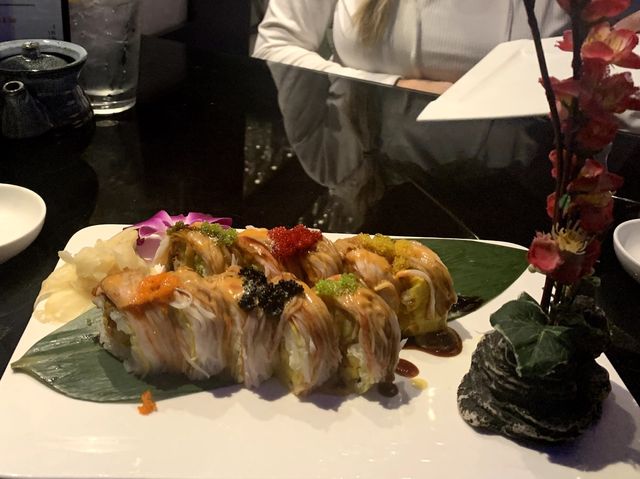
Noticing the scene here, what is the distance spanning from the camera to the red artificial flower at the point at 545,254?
1.06m

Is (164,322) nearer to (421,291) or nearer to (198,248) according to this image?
(198,248)

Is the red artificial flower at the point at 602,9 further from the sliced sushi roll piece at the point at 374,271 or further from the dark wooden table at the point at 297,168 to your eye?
the dark wooden table at the point at 297,168

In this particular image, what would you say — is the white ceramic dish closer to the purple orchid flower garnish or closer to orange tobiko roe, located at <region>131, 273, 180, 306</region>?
orange tobiko roe, located at <region>131, 273, 180, 306</region>

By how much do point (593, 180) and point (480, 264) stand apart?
0.69 m

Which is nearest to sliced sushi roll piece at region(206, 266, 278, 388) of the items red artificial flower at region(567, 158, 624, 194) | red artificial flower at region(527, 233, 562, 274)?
red artificial flower at region(527, 233, 562, 274)

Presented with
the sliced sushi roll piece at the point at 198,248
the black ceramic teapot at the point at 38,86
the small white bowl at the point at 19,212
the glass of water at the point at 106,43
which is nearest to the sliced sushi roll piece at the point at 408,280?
the sliced sushi roll piece at the point at 198,248

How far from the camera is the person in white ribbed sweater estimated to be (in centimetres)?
312

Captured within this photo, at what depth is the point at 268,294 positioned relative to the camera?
1.27 meters

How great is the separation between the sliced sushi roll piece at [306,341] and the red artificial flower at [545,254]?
1.28 feet

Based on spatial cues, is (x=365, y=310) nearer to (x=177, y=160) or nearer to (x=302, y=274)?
(x=302, y=274)

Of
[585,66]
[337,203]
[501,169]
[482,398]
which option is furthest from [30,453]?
[501,169]

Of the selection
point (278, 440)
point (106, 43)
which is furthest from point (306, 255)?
point (106, 43)

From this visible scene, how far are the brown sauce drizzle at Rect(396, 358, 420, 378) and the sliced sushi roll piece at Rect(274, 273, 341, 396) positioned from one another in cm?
15

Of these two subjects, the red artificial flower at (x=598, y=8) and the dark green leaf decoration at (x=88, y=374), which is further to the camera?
the dark green leaf decoration at (x=88, y=374)
